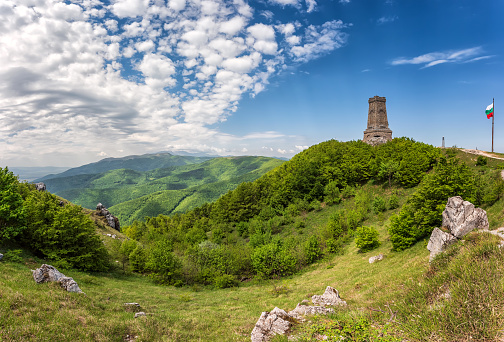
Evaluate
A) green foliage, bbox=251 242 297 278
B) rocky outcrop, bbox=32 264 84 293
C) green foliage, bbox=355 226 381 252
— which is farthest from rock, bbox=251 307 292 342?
green foliage, bbox=251 242 297 278

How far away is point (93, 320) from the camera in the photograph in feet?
40.2

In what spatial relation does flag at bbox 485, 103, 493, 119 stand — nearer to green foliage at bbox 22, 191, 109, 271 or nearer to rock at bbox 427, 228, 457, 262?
rock at bbox 427, 228, 457, 262

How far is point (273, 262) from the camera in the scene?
126ft

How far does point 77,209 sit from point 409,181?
72.2 m

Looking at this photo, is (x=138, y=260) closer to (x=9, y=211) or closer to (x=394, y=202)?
(x=9, y=211)

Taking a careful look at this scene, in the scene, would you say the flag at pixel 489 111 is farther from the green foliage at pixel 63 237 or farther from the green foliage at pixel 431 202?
the green foliage at pixel 63 237

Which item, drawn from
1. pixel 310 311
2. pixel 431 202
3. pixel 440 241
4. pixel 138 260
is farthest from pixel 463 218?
pixel 138 260

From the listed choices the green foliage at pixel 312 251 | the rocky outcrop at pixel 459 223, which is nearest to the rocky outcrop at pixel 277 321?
the rocky outcrop at pixel 459 223

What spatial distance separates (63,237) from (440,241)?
156ft

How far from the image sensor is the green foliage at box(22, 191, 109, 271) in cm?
2872

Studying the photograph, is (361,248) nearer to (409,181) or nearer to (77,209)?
(409,181)

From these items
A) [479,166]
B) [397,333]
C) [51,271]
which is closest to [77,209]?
[51,271]

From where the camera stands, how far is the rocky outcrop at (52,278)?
53.2 feet

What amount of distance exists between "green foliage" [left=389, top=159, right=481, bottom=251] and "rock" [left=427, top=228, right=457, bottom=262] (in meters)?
7.43
